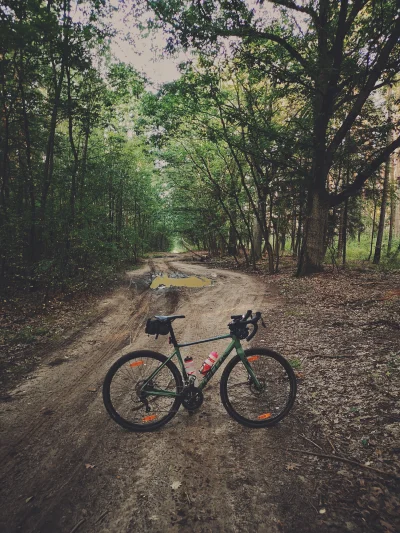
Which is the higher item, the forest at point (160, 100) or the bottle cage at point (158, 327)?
the forest at point (160, 100)

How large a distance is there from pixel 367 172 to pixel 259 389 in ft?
35.3

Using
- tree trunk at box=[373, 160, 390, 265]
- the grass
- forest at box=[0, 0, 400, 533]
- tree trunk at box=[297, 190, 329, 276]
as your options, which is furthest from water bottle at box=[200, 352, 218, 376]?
tree trunk at box=[373, 160, 390, 265]

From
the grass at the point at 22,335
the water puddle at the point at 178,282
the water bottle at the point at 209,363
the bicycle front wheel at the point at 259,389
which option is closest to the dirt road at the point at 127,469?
the bicycle front wheel at the point at 259,389

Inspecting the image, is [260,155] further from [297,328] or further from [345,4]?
[297,328]

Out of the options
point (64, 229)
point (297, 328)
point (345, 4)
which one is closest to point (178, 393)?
point (297, 328)

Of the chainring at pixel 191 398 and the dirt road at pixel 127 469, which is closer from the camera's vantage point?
the dirt road at pixel 127 469

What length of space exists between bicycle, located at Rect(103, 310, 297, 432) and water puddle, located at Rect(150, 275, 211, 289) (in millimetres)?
9752

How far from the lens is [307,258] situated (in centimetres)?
1289

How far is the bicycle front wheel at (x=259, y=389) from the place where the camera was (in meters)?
3.39

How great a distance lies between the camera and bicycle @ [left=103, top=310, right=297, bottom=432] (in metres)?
3.38

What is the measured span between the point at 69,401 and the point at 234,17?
464 inches

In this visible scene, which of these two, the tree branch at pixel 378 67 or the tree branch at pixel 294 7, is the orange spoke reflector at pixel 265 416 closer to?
the tree branch at pixel 378 67

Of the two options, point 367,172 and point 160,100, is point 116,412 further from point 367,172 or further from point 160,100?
point 160,100

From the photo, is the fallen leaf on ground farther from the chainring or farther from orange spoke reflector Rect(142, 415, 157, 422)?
orange spoke reflector Rect(142, 415, 157, 422)
